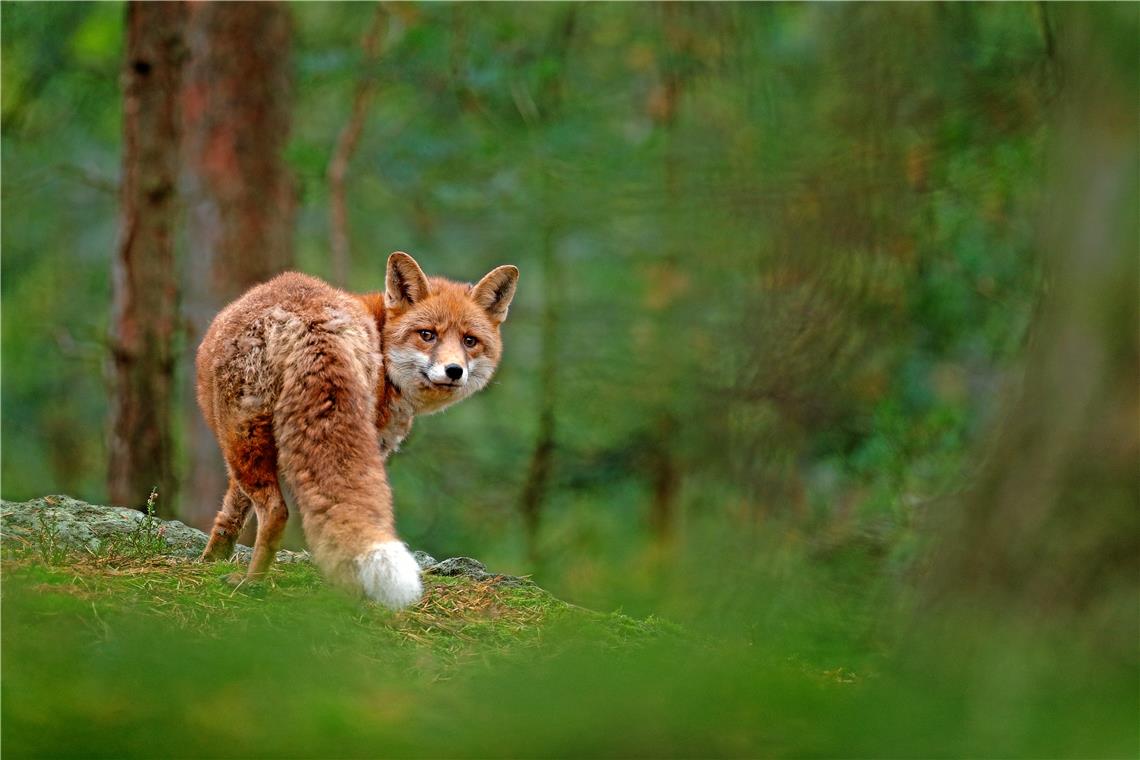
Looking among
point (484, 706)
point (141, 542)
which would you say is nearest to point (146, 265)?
point (141, 542)

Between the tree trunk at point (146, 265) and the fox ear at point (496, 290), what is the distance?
367cm

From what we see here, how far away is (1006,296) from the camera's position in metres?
7.96

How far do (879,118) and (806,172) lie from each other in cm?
24

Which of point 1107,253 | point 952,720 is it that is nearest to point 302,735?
point 952,720

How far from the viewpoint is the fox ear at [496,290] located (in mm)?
5805

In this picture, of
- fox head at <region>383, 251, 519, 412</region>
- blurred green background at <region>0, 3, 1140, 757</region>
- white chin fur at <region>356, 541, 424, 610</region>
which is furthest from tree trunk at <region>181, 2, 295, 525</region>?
white chin fur at <region>356, 541, 424, 610</region>

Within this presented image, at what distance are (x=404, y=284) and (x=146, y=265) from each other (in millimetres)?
3989

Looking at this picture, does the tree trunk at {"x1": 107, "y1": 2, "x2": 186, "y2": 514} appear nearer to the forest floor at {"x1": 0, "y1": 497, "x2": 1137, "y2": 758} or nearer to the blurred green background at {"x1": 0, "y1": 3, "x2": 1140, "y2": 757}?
the blurred green background at {"x1": 0, "y1": 3, "x2": 1140, "y2": 757}

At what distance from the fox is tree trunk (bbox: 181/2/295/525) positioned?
404 cm

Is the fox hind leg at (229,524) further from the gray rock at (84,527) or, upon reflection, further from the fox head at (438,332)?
the fox head at (438,332)

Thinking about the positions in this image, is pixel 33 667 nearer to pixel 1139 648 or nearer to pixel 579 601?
pixel 1139 648

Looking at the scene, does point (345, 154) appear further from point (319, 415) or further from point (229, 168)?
point (319, 415)

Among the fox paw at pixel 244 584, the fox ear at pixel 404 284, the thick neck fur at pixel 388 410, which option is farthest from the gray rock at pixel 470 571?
the fox ear at pixel 404 284

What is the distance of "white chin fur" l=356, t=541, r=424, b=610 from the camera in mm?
3648
